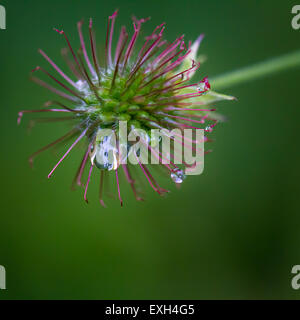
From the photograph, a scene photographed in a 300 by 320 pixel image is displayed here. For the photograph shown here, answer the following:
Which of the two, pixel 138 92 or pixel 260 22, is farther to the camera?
pixel 260 22

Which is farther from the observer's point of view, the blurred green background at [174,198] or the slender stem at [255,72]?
the blurred green background at [174,198]

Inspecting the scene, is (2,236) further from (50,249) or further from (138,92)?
(138,92)

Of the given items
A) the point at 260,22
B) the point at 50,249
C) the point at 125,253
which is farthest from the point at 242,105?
the point at 50,249

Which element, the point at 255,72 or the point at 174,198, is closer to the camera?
the point at 255,72

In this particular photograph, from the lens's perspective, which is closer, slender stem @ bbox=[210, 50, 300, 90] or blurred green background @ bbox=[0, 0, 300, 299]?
slender stem @ bbox=[210, 50, 300, 90]
